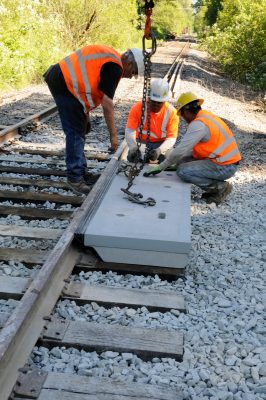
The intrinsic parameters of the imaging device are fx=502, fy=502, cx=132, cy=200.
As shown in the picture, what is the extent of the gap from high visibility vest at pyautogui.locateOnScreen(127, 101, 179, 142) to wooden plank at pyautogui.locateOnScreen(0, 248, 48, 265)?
2.45 meters

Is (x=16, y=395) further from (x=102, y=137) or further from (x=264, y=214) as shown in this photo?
(x=102, y=137)

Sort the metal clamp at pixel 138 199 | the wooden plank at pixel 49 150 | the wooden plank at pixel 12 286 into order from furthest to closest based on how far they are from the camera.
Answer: the wooden plank at pixel 49 150
the metal clamp at pixel 138 199
the wooden plank at pixel 12 286

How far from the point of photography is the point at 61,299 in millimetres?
3350

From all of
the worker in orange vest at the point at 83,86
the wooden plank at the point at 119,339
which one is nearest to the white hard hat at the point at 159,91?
the worker in orange vest at the point at 83,86

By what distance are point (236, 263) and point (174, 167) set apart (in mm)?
2025

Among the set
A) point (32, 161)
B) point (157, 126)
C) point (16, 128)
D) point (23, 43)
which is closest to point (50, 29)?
point (23, 43)

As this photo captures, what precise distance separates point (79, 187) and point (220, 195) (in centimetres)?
158

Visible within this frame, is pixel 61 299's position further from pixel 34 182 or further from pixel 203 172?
pixel 203 172

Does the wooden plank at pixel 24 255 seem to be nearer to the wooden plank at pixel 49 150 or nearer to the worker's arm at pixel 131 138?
the worker's arm at pixel 131 138

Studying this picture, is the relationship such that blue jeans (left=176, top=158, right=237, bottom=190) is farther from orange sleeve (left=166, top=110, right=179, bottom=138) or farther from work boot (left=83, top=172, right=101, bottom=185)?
work boot (left=83, top=172, right=101, bottom=185)

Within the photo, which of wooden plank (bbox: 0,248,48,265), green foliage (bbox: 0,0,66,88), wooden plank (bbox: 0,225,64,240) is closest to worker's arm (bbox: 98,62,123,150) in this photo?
wooden plank (bbox: 0,225,64,240)

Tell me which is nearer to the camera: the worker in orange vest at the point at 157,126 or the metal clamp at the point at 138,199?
the metal clamp at the point at 138,199

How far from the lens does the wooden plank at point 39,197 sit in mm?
5102

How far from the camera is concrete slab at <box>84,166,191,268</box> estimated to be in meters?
3.76
